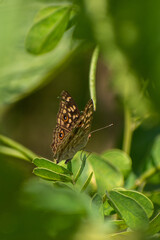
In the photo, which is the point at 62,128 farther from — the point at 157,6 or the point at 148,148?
the point at 157,6

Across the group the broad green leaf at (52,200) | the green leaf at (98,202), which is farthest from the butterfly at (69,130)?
the broad green leaf at (52,200)

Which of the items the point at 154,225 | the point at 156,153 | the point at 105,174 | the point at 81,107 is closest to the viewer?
the point at 154,225

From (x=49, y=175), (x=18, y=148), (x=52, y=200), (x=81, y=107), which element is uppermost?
(x=81, y=107)

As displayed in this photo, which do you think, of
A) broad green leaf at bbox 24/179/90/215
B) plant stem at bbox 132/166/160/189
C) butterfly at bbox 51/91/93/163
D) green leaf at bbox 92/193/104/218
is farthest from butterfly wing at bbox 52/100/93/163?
broad green leaf at bbox 24/179/90/215

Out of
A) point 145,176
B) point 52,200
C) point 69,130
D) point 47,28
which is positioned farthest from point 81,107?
point 52,200

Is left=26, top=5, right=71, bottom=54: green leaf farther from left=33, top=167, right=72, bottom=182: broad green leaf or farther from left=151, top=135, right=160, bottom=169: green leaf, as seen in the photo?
left=151, top=135, right=160, bottom=169: green leaf

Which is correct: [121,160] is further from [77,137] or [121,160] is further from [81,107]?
[81,107]

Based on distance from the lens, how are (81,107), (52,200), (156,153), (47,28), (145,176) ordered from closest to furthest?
(52,200) < (47,28) < (145,176) < (156,153) < (81,107)

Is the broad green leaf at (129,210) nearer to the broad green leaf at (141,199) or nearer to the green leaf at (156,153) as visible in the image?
the broad green leaf at (141,199)
